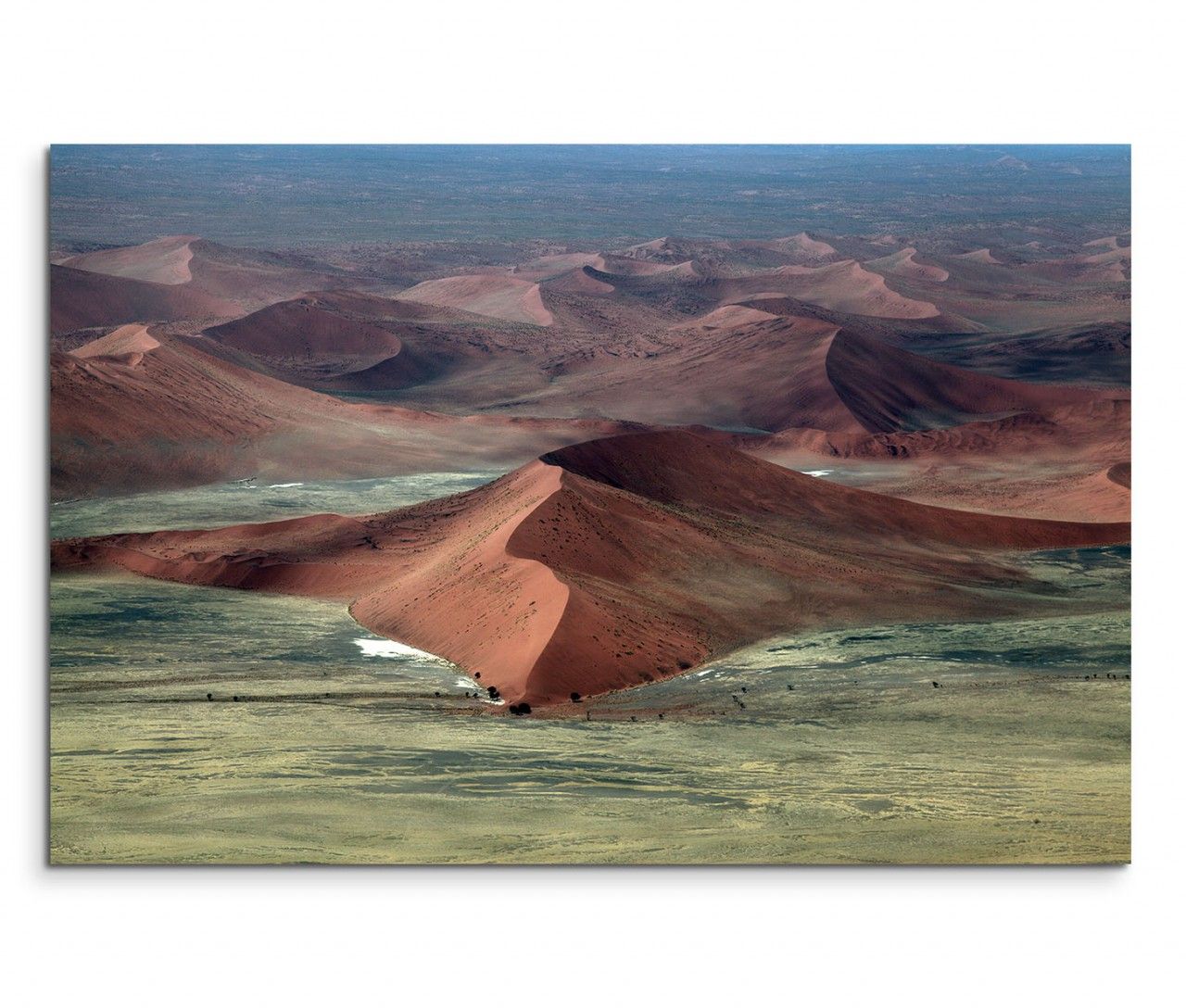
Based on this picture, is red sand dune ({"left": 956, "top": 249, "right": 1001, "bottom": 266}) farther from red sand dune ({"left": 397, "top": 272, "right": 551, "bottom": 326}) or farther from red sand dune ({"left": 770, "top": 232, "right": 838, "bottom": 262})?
red sand dune ({"left": 397, "top": 272, "right": 551, "bottom": 326})

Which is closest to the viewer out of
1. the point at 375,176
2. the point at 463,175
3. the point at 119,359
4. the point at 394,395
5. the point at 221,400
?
the point at 463,175

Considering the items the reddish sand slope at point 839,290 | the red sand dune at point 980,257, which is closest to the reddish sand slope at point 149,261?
the reddish sand slope at point 839,290

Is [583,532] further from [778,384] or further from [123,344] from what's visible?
[778,384]

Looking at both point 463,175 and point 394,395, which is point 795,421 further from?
point 463,175

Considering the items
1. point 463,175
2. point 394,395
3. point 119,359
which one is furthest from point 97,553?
point 394,395

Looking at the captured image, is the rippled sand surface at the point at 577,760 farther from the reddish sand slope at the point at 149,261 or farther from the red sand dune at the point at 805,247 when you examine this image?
the red sand dune at the point at 805,247

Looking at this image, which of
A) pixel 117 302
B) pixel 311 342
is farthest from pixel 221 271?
pixel 311 342
